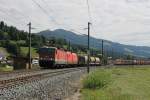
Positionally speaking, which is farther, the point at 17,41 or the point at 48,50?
the point at 17,41

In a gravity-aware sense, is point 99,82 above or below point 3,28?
below

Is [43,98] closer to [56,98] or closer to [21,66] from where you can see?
[56,98]

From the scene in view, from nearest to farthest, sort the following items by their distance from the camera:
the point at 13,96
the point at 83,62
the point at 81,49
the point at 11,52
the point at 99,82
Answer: the point at 13,96 → the point at 99,82 → the point at 83,62 → the point at 11,52 → the point at 81,49

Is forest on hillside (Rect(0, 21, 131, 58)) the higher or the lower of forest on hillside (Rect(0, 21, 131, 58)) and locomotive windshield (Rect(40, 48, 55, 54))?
the higher

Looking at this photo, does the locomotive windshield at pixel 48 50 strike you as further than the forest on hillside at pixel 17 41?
No

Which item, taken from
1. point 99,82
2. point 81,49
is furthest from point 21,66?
point 81,49

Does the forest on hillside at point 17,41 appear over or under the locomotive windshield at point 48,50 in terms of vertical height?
over

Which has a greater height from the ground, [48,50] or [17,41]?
[17,41]

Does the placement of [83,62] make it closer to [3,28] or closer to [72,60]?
[72,60]

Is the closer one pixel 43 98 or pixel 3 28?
pixel 43 98

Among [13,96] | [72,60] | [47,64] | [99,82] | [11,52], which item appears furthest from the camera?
[11,52]

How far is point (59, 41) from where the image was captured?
144250mm

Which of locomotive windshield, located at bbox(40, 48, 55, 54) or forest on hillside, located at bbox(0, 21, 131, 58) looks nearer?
locomotive windshield, located at bbox(40, 48, 55, 54)

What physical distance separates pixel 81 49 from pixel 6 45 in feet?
138
